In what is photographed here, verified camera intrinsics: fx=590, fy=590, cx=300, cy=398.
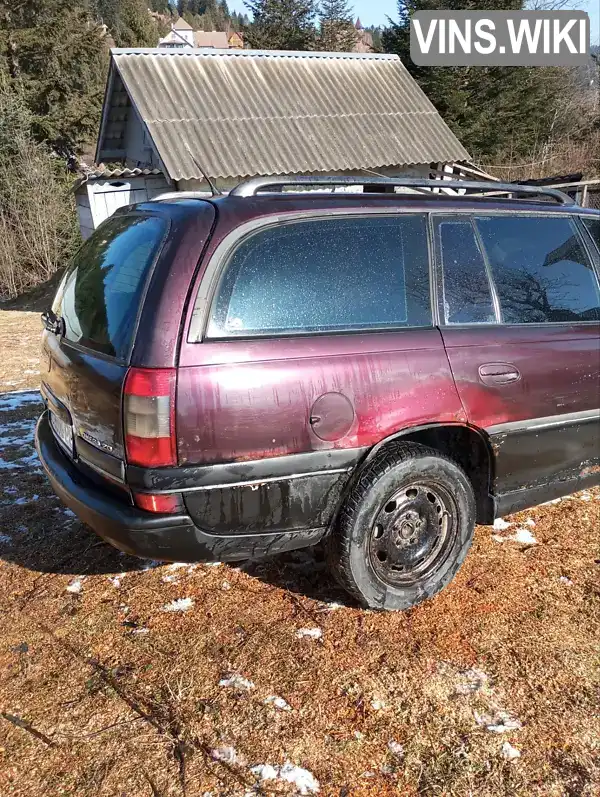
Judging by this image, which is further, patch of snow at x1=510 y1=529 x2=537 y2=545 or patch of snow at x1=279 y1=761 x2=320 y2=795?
patch of snow at x1=510 y1=529 x2=537 y2=545

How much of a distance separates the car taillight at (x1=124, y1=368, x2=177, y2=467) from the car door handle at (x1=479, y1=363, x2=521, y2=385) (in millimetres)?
1466

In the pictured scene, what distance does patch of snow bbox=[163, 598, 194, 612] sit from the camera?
288 centimetres

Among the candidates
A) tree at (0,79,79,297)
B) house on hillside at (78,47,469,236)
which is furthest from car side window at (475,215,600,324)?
tree at (0,79,79,297)

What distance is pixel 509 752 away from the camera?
2.10m

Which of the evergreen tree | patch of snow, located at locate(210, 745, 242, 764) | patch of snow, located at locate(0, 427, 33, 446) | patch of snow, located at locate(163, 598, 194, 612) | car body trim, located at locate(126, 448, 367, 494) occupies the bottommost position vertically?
patch of snow, located at locate(210, 745, 242, 764)

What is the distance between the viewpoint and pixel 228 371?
225 centimetres

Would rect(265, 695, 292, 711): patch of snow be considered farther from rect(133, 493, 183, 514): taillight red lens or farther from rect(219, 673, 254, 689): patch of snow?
rect(133, 493, 183, 514): taillight red lens

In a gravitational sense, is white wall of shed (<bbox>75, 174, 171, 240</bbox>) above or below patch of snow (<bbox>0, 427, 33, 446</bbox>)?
above

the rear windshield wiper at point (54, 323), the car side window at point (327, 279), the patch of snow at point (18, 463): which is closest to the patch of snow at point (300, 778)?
the car side window at point (327, 279)

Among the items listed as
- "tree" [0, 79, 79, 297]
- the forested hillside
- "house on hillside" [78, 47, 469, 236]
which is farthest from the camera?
the forested hillside

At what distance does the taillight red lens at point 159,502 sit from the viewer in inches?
89.5

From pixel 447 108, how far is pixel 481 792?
23271mm

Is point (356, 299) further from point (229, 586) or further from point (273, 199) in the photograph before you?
point (229, 586)

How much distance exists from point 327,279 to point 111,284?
93 centimetres
